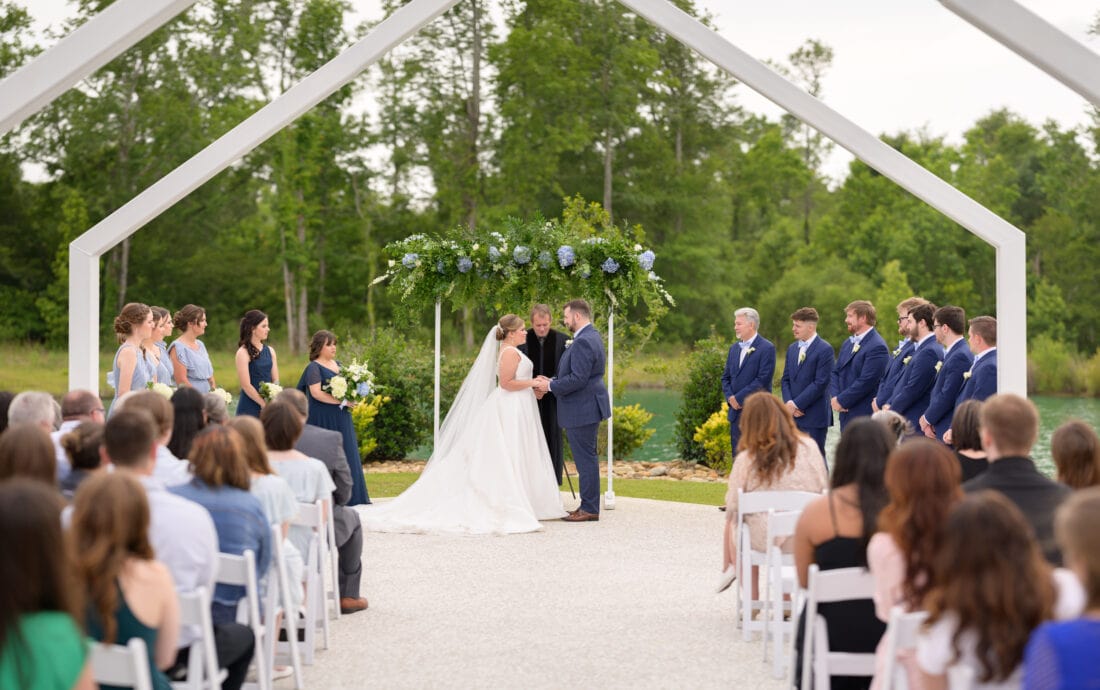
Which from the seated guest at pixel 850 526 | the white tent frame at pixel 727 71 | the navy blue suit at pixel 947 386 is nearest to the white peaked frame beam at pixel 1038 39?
the white tent frame at pixel 727 71

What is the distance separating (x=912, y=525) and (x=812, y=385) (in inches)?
254

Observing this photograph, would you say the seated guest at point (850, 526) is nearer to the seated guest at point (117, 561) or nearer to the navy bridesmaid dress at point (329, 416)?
the seated guest at point (117, 561)

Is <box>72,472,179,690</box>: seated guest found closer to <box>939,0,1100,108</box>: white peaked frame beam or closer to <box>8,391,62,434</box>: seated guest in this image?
<box>8,391,62,434</box>: seated guest

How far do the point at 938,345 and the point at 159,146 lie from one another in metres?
23.7

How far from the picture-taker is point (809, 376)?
10.3 m

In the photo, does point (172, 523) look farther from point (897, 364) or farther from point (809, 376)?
point (809, 376)

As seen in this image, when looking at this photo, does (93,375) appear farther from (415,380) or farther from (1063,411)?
(1063,411)

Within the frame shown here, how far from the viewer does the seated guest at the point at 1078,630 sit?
2814 millimetres

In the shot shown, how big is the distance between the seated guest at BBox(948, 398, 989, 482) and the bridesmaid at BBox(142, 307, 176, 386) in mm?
5608

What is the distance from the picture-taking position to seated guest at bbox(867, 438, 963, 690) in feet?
12.3

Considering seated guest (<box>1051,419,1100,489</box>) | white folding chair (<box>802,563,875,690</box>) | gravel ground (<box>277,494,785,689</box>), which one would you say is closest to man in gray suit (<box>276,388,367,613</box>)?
gravel ground (<box>277,494,785,689</box>)

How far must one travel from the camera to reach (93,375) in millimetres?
8258

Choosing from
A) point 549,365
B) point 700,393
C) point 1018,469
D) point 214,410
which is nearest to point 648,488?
point 700,393

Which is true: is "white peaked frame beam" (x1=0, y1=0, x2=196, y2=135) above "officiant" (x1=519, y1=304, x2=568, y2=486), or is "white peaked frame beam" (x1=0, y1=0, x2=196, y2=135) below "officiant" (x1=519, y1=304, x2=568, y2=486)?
above
